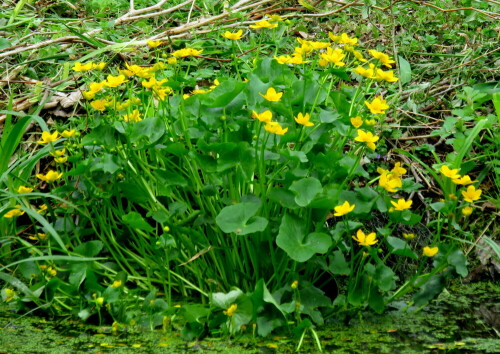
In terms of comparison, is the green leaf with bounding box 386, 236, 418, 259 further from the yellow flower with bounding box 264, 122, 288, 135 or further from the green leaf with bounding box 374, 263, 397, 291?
the yellow flower with bounding box 264, 122, 288, 135

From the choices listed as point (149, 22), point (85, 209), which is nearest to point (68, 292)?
point (85, 209)

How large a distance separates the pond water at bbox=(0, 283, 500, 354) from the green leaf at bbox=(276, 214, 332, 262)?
0.25 meters

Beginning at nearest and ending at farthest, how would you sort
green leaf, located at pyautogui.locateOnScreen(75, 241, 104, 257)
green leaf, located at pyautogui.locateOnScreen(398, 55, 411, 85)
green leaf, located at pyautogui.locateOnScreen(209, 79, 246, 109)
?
green leaf, located at pyautogui.locateOnScreen(209, 79, 246, 109), green leaf, located at pyautogui.locateOnScreen(75, 241, 104, 257), green leaf, located at pyautogui.locateOnScreen(398, 55, 411, 85)

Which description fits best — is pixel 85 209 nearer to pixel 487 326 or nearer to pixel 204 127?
pixel 204 127

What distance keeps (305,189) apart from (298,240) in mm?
136

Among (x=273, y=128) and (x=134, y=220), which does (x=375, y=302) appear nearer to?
(x=273, y=128)

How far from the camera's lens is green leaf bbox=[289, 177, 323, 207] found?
1.72 m

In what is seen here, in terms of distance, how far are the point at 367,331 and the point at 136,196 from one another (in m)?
→ 0.75

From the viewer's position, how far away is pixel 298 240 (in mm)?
1784

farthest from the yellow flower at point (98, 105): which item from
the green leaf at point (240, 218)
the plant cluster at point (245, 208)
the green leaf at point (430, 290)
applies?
the green leaf at point (430, 290)

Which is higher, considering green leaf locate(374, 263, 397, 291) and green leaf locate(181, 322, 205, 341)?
green leaf locate(181, 322, 205, 341)

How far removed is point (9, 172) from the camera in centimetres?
217

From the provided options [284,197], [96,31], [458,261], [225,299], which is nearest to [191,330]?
[225,299]

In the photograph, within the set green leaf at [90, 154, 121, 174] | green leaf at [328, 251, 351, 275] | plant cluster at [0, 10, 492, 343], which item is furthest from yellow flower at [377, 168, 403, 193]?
green leaf at [90, 154, 121, 174]
